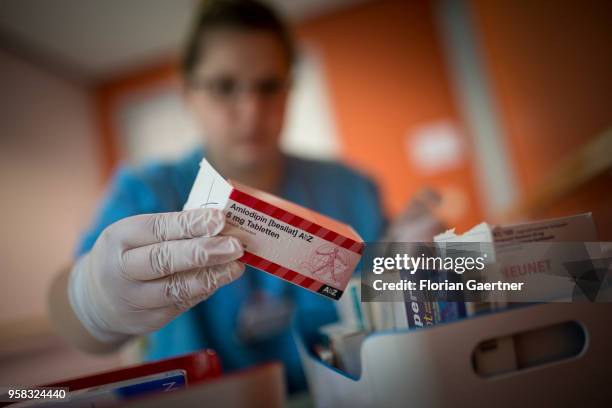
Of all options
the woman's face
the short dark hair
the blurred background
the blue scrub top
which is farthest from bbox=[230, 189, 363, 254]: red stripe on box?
the blurred background

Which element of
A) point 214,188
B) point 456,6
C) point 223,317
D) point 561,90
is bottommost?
point 223,317

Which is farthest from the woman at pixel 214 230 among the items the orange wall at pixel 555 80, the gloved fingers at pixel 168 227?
the orange wall at pixel 555 80

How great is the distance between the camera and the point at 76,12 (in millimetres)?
2182

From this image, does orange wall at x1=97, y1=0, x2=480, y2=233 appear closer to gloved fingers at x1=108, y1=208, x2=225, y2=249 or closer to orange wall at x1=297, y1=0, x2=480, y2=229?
orange wall at x1=297, y1=0, x2=480, y2=229

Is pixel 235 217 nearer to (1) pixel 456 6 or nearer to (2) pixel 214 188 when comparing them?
(2) pixel 214 188

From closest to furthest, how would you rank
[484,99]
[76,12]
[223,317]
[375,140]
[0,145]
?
1. [0,145]
2. [223,317]
3. [76,12]
4. [484,99]
5. [375,140]

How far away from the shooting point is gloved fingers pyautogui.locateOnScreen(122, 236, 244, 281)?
335mm

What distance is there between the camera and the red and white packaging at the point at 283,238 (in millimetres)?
330

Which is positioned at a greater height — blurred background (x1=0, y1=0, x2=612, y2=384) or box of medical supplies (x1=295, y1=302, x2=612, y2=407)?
blurred background (x1=0, y1=0, x2=612, y2=384)

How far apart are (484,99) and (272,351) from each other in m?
2.35

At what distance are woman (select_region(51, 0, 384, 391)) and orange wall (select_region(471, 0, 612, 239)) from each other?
0.45 metres

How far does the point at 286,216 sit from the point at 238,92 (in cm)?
66

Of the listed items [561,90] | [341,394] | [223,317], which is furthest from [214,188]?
[561,90]

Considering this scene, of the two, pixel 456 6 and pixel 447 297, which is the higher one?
pixel 456 6
